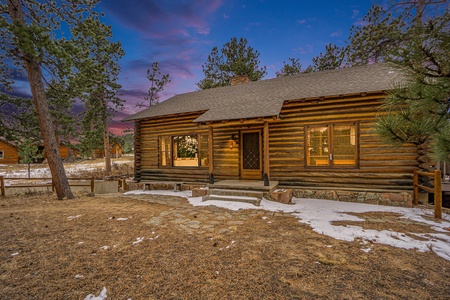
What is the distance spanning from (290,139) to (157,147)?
7171mm

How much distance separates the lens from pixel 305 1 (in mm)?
18062

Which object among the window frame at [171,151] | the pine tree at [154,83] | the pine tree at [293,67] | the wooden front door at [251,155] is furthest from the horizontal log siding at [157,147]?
the pine tree at [293,67]

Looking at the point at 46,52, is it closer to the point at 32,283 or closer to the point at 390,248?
the point at 32,283

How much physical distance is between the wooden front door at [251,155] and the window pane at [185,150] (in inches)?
115

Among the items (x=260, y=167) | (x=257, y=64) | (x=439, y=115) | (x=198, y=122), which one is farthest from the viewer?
(x=257, y=64)

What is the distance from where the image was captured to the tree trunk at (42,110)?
7.18 meters

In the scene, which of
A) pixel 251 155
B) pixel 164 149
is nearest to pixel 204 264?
pixel 251 155

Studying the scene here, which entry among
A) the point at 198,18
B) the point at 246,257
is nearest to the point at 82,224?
the point at 246,257

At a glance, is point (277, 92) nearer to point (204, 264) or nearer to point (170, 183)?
point (170, 183)

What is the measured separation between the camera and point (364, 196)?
7.27 metres

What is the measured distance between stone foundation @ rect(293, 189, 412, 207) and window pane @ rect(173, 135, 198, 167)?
5944 mm

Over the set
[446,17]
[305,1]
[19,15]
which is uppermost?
[305,1]

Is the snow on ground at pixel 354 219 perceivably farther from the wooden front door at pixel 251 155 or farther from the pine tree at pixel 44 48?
the pine tree at pixel 44 48

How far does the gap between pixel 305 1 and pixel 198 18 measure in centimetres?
976
